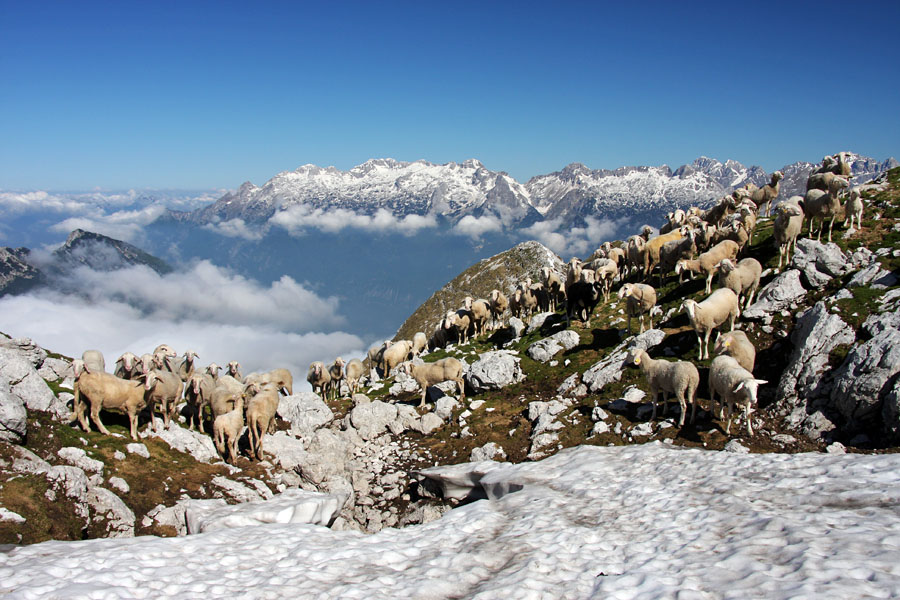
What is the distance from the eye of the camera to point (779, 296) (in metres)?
24.7

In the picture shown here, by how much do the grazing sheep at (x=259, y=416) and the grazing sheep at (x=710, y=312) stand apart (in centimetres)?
2176

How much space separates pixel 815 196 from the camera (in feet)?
103

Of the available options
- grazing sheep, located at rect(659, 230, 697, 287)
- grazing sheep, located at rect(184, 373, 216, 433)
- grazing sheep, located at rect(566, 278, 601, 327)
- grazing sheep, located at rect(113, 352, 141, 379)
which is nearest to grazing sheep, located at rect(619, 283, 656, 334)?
grazing sheep, located at rect(566, 278, 601, 327)

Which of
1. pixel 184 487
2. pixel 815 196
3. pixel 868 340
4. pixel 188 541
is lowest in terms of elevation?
pixel 184 487

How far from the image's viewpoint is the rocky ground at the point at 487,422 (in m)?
16.2

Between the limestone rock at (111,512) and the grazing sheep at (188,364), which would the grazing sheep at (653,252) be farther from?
the limestone rock at (111,512)

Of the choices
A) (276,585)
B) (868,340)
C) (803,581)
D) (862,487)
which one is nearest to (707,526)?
(803,581)

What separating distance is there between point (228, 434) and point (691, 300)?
23.8m

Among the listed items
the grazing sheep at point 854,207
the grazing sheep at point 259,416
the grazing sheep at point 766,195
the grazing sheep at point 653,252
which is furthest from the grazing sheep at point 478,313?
the grazing sheep at point 766,195

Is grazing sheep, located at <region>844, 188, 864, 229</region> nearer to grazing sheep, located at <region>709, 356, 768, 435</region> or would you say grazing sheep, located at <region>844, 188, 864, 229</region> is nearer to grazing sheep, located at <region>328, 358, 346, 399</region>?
grazing sheep, located at <region>709, 356, 768, 435</region>

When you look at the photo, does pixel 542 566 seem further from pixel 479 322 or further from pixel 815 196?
pixel 479 322

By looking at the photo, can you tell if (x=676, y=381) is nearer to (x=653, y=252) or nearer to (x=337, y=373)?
(x=653, y=252)

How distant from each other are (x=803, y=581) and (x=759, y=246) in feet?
109

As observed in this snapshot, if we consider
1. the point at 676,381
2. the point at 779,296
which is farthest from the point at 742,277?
the point at 676,381
